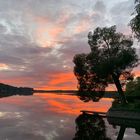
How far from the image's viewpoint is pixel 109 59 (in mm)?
78062

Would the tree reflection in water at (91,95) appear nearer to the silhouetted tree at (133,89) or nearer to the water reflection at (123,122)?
the silhouetted tree at (133,89)

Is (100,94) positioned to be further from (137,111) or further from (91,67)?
(137,111)

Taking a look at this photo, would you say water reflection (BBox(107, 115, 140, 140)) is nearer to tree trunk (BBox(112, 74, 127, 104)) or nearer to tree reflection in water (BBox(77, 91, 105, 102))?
tree trunk (BBox(112, 74, 127, 104))

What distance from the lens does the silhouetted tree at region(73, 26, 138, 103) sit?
78.3m

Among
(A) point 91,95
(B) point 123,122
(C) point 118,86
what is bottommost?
(B) point 123,122

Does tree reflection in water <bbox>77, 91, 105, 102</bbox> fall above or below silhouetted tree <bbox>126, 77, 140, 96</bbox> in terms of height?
below

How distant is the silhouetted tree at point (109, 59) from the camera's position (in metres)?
78.3

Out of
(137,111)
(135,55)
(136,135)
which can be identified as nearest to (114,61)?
(135,55)

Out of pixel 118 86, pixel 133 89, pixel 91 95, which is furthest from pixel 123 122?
pixel 133 89

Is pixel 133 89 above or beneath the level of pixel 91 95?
above

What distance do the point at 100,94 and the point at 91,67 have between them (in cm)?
894

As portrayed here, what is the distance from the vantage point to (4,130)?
49.3m

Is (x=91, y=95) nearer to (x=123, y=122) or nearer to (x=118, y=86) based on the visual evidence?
(x=118, y=86)

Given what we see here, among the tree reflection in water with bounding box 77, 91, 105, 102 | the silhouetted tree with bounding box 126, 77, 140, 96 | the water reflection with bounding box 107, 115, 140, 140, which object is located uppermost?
the silhouetted tree with bounding box 126, 77, 140, 96
